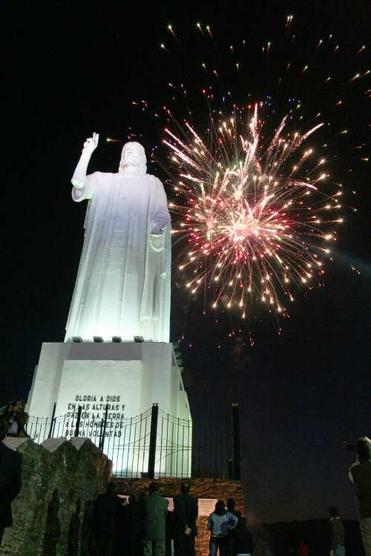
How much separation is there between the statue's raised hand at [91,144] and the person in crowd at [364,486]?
13.2m

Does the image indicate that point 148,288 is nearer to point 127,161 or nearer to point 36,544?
point 127,161

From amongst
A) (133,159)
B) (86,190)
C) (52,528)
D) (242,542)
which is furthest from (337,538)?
(133,159)

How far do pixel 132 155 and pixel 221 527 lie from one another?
13.0 m

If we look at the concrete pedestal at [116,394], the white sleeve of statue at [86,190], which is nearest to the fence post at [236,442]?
the concrete pedestal at [116,394]

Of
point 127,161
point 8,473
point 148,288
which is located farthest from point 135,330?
point 8,473

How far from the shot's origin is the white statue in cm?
1450

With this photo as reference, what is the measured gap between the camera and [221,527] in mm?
7699

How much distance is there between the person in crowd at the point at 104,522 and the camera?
7.30m

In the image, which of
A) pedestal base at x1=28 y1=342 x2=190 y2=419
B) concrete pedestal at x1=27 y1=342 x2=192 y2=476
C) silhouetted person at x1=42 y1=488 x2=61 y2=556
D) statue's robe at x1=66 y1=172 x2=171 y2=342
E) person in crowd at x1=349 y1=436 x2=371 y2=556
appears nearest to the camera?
person in crowd at x1=349 y1=436 x2=371 y2=556

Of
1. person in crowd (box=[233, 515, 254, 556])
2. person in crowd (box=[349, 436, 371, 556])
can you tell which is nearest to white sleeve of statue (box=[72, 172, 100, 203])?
person in crowd (box=[233, 515, 254, 556])

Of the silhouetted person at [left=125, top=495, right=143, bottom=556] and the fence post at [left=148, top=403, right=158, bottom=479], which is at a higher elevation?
the fence post at [left=148, top=403, right=158, bottom=479]

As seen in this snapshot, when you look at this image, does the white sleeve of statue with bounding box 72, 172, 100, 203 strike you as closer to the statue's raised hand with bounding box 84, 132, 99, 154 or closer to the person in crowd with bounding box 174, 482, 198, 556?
the statue's raised hand with bounding box 84, 132, 99, 154

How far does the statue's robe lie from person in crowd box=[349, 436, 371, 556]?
353 inches

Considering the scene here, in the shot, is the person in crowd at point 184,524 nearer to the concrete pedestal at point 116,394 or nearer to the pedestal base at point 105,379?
the concrete pedestal at point 116,394
